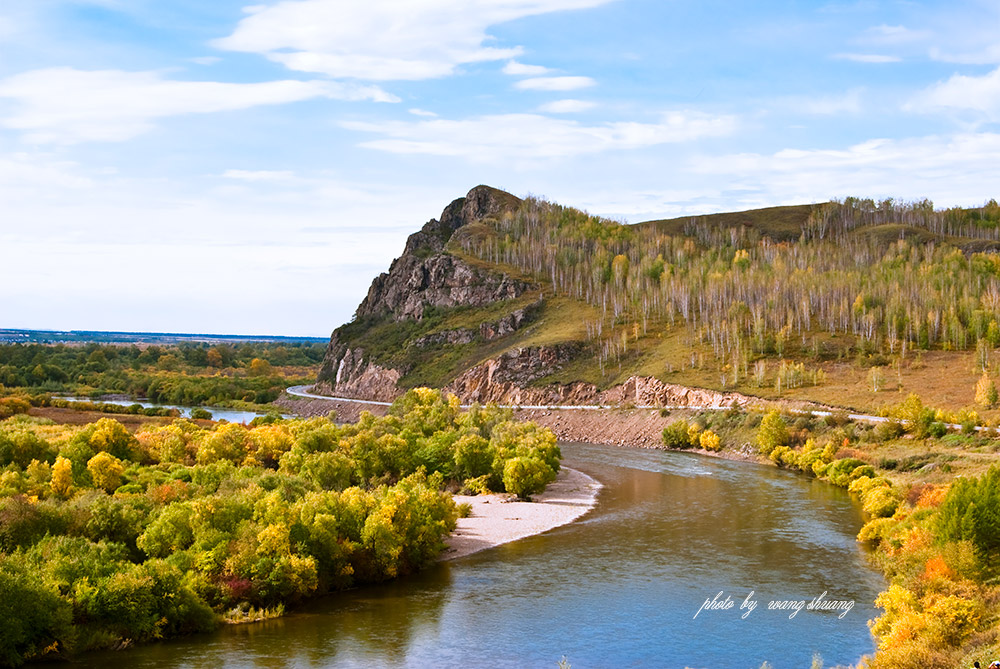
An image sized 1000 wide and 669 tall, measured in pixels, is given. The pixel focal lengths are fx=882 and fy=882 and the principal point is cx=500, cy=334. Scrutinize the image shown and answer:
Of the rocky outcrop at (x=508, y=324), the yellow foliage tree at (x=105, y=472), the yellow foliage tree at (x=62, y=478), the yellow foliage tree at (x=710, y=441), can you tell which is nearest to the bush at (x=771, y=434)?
the yellow foliage tree at (x=710, y=441)

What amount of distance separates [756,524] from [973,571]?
77.7 ft

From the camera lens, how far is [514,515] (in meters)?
67.1

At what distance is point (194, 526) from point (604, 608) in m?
20.6

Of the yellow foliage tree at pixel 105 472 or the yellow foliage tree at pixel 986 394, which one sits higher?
the yellow foliage tree at pixel 986 394

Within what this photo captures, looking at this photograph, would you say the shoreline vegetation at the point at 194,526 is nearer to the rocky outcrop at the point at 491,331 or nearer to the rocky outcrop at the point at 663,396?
the rocky outcrop at the point at 663,396

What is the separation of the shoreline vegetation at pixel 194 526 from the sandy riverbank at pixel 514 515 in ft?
3.87

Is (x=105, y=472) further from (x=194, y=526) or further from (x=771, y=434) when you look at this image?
(x=771, y=434)

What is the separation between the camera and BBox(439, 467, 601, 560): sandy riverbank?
58.0 meters

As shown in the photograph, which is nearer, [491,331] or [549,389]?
[549,389]

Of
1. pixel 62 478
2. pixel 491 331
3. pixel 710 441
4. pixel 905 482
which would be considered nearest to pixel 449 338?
pixel 491 331

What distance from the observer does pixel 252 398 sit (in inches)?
7835

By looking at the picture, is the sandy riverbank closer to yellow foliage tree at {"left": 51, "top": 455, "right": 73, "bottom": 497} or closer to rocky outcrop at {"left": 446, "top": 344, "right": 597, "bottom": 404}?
yellow foliage tree at {"left": 51, "top": 455, "right": 73, "bottom": 497}

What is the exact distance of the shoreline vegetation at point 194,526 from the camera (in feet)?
120

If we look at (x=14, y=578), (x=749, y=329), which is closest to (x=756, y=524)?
(x=14, y=578)
